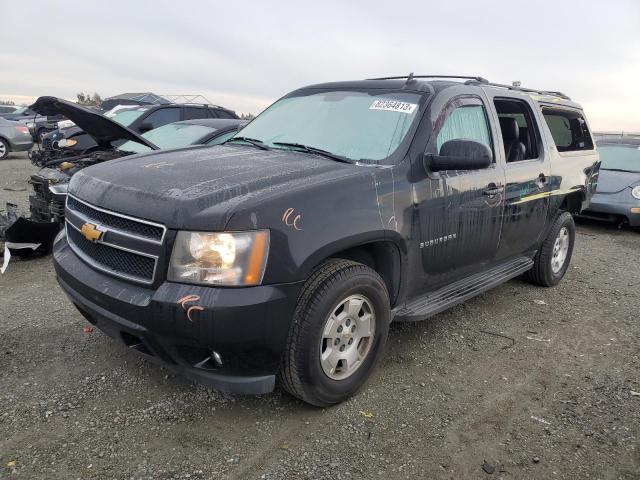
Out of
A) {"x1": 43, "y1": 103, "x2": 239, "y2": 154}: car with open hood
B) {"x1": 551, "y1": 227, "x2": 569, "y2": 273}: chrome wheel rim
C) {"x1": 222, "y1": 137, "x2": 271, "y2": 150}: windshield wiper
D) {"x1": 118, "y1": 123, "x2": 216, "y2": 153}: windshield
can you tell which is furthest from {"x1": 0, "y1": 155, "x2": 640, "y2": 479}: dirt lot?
{"x1": 43, "y1": 103, "x2": 239, "y2": 154}: car with open hood

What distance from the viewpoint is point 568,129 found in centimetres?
540

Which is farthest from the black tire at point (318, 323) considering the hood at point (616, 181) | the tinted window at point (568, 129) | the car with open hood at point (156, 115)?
the car with open hood at point (156, 115)

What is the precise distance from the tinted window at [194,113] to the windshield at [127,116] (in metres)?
0.89

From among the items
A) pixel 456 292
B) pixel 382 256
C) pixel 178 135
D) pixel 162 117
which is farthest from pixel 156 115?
pixel 382 256

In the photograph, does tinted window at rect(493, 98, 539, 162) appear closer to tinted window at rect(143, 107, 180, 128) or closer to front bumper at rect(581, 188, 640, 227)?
front bumper at rect(581, 188, 640, 227)

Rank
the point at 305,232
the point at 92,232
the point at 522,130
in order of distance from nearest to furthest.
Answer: the point at 305,232
the point at 92,232
the point at 522,130

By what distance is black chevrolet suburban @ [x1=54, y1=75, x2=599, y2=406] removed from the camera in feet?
7.79

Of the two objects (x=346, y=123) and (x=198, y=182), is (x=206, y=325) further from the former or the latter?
(x=346, y=123)

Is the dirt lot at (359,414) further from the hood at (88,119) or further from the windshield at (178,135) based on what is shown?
the windshield at (178,135)

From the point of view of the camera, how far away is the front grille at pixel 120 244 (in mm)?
2451

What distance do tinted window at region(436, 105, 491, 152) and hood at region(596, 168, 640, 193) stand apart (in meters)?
5.78

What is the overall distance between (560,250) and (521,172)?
1.68 m

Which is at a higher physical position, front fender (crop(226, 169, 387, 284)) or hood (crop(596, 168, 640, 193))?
front fender (crop(226, 169, 387, 284))

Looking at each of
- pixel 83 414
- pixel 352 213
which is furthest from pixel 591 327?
pixel 83 414
